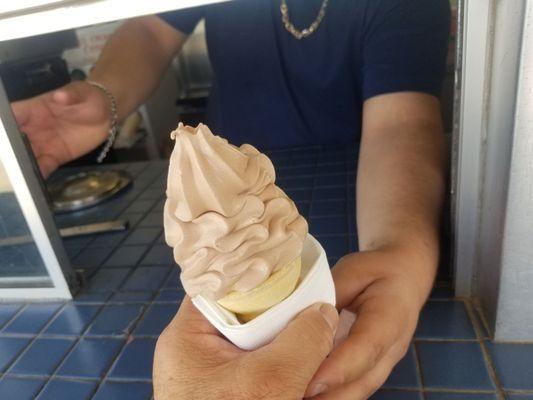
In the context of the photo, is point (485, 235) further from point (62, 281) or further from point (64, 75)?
point (64, 75)

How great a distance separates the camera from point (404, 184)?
975mm

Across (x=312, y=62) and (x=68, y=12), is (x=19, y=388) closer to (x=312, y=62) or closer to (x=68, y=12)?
(x=68, y=12)

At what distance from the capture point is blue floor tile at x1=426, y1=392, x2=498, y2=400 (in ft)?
2.21

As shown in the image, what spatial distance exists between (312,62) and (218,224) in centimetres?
105

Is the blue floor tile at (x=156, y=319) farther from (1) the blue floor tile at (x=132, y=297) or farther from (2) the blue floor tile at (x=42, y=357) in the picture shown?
(2) the blue floor tile at (x=42, y=357)

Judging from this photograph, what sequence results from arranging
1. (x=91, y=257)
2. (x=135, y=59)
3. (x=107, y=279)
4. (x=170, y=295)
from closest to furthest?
(x=170, y=295)
(x=107, y=279)
(x=91, y=257)
(x=135, y=59)

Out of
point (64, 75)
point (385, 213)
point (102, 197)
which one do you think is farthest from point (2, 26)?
point (64, 75)

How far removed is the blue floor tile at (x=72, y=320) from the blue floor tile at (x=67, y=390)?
134 millimetres

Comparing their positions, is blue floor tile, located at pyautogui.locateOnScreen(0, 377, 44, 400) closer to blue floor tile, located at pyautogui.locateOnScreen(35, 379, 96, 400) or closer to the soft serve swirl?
blue floor tile, located at pyautogui.locateOnScreen(35, 379, 96, 400)

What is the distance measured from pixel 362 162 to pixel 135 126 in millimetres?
2202

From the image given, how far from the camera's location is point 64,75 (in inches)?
75.7

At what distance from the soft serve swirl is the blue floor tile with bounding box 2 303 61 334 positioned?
2.00ft

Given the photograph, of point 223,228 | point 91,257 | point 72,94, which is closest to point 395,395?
point 223,228

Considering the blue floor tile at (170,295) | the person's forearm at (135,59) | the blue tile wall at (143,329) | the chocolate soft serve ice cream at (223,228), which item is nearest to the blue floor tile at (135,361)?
the blue tile wall at (143,329)
